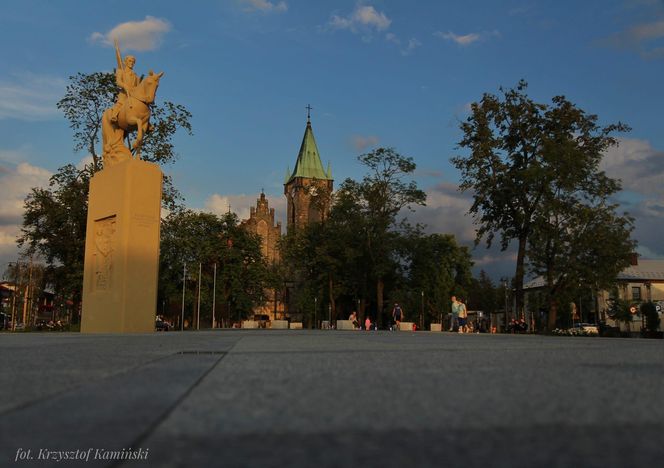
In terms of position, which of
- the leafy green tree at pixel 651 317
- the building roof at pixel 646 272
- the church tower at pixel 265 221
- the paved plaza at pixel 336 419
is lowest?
the paved plaza at pixel 336 419

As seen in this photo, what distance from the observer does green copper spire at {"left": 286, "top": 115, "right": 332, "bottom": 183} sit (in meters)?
118

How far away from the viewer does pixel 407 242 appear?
5506 cm

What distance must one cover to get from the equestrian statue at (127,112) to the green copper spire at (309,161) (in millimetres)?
95994

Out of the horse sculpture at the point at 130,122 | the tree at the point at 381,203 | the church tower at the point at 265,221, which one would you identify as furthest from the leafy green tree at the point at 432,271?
the church tower at the point at 265,221

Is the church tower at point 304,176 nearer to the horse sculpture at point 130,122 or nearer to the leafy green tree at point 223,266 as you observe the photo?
the leafy green tree at point 223,266

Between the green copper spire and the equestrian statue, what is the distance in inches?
3779

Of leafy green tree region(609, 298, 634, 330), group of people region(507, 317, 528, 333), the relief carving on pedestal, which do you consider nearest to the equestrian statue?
the relief carving on pedestal

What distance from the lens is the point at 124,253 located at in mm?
18438

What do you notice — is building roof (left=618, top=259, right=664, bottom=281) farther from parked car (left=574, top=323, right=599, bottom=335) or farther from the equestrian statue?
the equestrian statue

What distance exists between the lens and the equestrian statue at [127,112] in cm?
2041

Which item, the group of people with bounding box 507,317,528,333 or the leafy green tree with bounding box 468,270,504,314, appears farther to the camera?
the leafy green tree with bounding box 468,270,504,314

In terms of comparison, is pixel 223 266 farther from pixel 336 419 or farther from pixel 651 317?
pixel 336 419

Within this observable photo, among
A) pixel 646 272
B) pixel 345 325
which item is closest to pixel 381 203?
pixel 345 325

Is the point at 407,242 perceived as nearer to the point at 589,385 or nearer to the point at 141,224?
the point at 141,224
